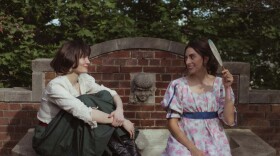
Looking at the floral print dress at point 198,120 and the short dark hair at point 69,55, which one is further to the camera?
the short dark hair at point 69,55

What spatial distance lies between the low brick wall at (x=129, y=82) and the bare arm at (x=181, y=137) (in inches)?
71.4

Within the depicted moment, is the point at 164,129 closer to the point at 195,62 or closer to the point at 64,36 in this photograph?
the point at 195,62

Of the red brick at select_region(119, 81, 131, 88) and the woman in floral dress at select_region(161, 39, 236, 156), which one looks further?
the red brick at select_region(119, 81, 131, 88)

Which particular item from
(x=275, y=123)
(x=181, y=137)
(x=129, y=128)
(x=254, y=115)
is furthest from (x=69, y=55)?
(x=275, y=123)

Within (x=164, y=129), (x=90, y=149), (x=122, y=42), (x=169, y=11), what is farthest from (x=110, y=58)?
(x=169, y=11)

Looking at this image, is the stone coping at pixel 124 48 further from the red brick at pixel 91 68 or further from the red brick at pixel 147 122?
the red brick at pixel 147 122

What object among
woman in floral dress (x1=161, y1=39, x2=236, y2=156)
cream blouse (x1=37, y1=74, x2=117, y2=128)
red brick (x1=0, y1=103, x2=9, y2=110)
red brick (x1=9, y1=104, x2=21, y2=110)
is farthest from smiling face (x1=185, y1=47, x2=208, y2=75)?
red brick (x1=0, y1=103, x2=9, y2=110)

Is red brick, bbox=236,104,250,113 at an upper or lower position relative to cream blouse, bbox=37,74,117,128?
lower

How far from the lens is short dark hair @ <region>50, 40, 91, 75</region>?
297 centimetres

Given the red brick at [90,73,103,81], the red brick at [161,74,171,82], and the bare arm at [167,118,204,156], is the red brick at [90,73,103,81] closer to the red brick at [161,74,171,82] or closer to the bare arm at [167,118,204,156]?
the red brick at [161,74,171,82]

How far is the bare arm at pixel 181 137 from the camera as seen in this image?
258 centimetres

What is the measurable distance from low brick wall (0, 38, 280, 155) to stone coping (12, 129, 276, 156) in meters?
0.12

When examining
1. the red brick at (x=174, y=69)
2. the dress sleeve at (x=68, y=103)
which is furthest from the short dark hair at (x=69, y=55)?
the red brick at (x=174, y=69)

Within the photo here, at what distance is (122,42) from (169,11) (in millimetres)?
2481
